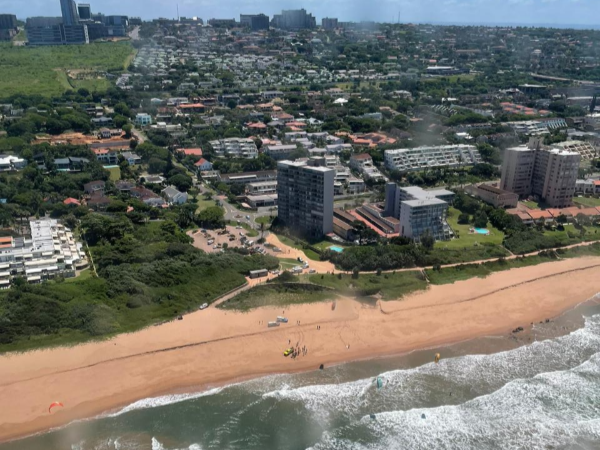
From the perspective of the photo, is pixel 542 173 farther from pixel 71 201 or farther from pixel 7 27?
pixel 7 27

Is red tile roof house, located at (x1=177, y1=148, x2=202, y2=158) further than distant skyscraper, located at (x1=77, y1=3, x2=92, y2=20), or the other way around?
distant skyscraper, located at (x1=77, y1=3, x2=92, y2=20)

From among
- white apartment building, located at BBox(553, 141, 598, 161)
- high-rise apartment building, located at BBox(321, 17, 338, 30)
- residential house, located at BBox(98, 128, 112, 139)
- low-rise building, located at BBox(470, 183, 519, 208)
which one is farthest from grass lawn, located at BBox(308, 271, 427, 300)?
high-rise apartment building, located at BBox(321, 17, 338, 30)

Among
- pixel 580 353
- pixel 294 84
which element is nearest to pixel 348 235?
pixel 580 353

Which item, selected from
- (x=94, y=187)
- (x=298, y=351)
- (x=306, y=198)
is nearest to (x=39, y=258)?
(x=94, y=187)

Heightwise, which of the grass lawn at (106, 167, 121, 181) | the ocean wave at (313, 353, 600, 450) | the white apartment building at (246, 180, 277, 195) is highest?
the white apartment building at (246, 180, 277, 195)

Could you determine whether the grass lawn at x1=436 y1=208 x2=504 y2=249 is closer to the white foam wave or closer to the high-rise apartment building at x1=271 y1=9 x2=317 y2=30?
the white foam wave

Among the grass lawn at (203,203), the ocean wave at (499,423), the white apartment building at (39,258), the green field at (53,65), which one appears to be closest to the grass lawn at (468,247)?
the ocean wave at (499,423)

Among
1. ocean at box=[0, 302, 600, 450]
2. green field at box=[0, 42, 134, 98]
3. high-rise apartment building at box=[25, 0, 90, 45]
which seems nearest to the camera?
ocean at box=[0, 302, 600, 450]

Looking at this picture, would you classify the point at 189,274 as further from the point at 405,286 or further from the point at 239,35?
the point at 239,35
